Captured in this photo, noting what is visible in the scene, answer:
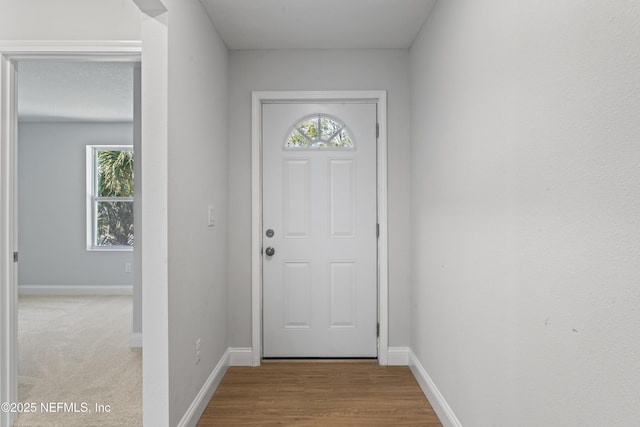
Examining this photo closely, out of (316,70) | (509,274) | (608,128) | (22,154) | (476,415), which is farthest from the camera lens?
(22,154)

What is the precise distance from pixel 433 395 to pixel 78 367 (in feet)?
8.55

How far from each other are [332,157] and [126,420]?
220 cm

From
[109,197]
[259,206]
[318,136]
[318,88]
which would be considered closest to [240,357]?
[259,206]

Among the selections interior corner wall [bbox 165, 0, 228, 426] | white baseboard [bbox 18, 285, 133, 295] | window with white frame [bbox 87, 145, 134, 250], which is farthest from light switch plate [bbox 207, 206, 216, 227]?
white baseboard [bbox 18, 285, 133, 295]

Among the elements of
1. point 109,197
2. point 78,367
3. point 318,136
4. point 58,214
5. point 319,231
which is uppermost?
point 318,136

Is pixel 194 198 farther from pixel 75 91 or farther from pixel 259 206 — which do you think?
pixel 75 91

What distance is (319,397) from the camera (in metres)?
2.44

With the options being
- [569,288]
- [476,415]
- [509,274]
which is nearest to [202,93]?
[509,274]

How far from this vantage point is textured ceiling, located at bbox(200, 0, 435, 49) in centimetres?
232

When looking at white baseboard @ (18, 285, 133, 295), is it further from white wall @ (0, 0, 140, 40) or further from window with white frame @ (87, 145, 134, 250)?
white wall @ (0, 0, 140, 40)

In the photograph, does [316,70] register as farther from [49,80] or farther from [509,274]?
[49,80]

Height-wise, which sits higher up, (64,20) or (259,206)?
(64,20)

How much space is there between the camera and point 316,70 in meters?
2.97

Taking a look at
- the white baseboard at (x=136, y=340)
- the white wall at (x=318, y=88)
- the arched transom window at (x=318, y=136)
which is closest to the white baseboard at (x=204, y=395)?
the white wall at (x=318, y=88)
